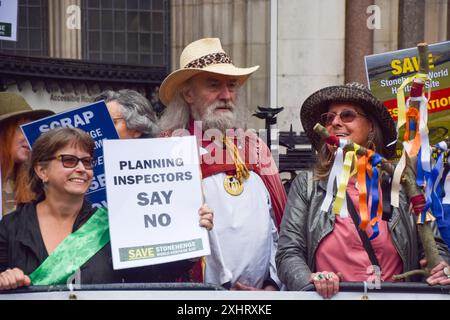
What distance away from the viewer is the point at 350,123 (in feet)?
14.8

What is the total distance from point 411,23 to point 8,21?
A: 7.56 m

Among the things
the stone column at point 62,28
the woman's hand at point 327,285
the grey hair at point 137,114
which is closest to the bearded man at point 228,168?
the grey hair at point 137,114

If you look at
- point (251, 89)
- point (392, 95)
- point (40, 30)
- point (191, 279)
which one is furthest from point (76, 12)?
point (191, 279)

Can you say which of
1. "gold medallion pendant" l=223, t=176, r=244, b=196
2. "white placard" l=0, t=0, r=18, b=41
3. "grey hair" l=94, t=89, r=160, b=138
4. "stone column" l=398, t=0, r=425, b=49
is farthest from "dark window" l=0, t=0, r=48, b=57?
"gold medallion pendant" l=223, t=176, r=244, b=196

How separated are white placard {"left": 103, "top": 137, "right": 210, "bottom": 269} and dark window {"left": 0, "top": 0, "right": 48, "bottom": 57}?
10256 mm

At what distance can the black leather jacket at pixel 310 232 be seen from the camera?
4.25 m

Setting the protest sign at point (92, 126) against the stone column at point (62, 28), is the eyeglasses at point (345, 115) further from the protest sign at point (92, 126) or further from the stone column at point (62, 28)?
the stone column at point (62, 28)

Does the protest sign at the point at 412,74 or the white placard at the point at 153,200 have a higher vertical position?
the protest sign at the point at 412,74

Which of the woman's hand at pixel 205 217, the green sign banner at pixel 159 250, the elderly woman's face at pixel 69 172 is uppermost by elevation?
the elderly woman's face at pixel 69 172

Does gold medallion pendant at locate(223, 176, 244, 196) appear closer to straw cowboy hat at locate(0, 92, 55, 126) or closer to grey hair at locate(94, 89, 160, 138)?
grey hair at locate(94, 89, 160, 138)

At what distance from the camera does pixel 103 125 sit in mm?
4910
